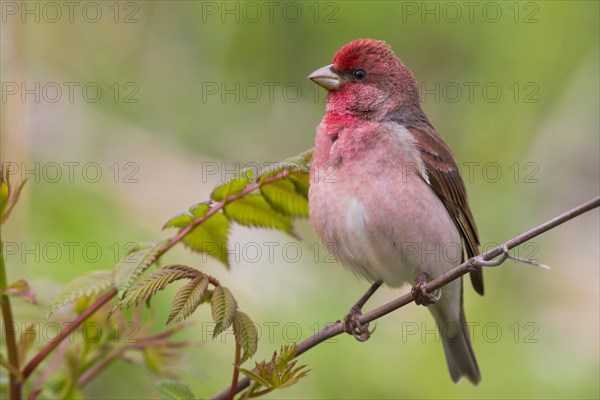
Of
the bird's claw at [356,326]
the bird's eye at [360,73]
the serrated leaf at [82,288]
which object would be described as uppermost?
the bird's eye at [360,73]

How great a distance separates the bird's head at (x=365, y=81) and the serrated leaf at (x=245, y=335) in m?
1.92

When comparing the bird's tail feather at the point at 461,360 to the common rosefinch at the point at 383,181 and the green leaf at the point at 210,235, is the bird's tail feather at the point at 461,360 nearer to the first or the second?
the common rosefinch at the point at 383,181

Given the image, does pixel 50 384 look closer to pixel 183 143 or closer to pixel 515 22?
pixel 183 143

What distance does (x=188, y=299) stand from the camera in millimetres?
2400

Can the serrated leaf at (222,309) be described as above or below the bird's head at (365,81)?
below

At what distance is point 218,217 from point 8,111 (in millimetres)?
2568

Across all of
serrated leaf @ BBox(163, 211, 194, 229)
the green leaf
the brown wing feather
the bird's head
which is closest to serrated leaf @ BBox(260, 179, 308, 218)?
the green leaf

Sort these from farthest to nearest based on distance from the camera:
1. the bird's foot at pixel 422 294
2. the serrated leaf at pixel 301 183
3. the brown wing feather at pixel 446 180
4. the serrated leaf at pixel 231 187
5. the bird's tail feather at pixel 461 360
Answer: the bird's tail feather at pixel 461 360 < the brown wing feather at pixel 446 180 < the bird's foot at pixel 422 294 < the serrated leaf at pixel 301 183 < the serrated leaf at pixel 231 187

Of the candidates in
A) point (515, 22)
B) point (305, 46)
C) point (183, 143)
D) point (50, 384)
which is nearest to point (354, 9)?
point (305, 46)

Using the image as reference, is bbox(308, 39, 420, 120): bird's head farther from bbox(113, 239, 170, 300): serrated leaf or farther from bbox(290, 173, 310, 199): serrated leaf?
bbox(113, 239, 170, 300): serrated leaf

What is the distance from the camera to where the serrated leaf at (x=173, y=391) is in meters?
2.44

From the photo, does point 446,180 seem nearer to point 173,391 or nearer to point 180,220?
point 180,220

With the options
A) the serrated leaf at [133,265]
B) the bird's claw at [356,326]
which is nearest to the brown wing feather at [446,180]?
the bird's claw at [356,326]

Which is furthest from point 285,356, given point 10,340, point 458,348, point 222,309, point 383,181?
point 458,348
